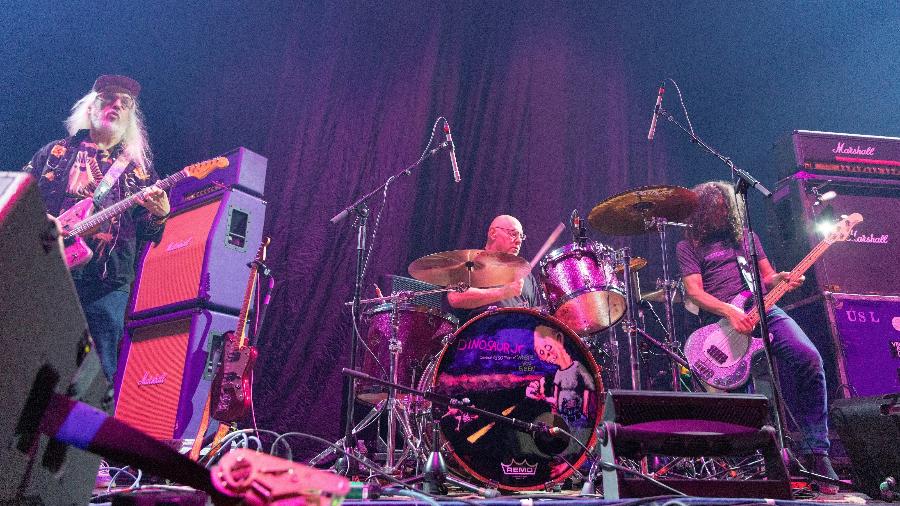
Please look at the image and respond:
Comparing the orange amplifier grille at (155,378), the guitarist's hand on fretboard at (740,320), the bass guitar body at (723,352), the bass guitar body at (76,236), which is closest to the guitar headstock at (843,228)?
the bass guitar body at (723,352)

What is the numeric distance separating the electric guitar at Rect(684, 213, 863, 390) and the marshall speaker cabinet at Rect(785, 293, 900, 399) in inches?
22.4

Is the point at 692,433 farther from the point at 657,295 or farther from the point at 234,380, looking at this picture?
the point at 234,380

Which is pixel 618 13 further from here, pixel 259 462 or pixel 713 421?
pixel 259 462

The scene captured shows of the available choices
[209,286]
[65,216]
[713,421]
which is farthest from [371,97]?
[713,421]

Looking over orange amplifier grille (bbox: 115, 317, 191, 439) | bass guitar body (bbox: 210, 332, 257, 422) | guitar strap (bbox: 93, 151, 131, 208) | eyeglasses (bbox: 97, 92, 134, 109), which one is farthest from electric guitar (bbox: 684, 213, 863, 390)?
eyeglasses (bbox: 97, 92, 134, 109)

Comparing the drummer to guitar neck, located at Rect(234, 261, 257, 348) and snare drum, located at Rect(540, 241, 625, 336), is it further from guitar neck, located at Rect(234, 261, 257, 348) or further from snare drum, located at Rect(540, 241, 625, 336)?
guitar neck, located at Rect(234, 261, 257, 348)

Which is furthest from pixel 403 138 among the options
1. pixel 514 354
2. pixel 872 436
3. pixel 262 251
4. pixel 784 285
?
pixel 872 436

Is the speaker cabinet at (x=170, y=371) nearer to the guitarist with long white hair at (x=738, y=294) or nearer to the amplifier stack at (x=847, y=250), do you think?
the guitarist with long white hair at (x=738, y=294)

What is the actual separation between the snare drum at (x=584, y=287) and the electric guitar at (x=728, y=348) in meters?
0.73

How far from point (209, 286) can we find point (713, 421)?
342 cm

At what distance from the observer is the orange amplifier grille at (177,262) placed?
4.40m

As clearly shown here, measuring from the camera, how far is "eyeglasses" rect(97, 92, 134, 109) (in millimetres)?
4543

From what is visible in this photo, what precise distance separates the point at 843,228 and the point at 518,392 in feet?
9.79

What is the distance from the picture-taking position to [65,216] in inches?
161
